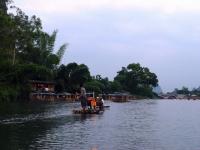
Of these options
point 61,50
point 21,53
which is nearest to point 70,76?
point 61,50

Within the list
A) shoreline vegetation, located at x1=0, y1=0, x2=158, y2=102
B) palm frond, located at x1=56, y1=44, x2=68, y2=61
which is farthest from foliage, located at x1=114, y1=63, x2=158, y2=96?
palm frond, located at x1=56, y1=44, x2=68, y2=61

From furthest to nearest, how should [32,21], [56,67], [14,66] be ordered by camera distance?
[56,67]
[32,21]
[14,66]

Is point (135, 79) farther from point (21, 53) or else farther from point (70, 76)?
point (21, 53)

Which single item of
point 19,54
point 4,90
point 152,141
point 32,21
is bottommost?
point 152,141

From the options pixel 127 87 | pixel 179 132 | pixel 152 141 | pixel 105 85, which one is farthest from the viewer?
pixel 127 87

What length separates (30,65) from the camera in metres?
94.7

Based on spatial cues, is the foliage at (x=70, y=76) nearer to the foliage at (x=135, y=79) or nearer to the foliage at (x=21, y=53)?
the foliage at (x=21, y=53)

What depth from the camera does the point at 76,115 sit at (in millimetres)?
51125

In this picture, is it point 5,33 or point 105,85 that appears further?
point 105,85

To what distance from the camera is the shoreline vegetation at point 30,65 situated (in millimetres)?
84125

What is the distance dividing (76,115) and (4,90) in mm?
35839

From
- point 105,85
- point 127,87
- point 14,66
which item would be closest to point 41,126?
point 14,66

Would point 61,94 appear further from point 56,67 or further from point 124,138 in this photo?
point 124,138

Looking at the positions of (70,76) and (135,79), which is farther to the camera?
(135,79)
